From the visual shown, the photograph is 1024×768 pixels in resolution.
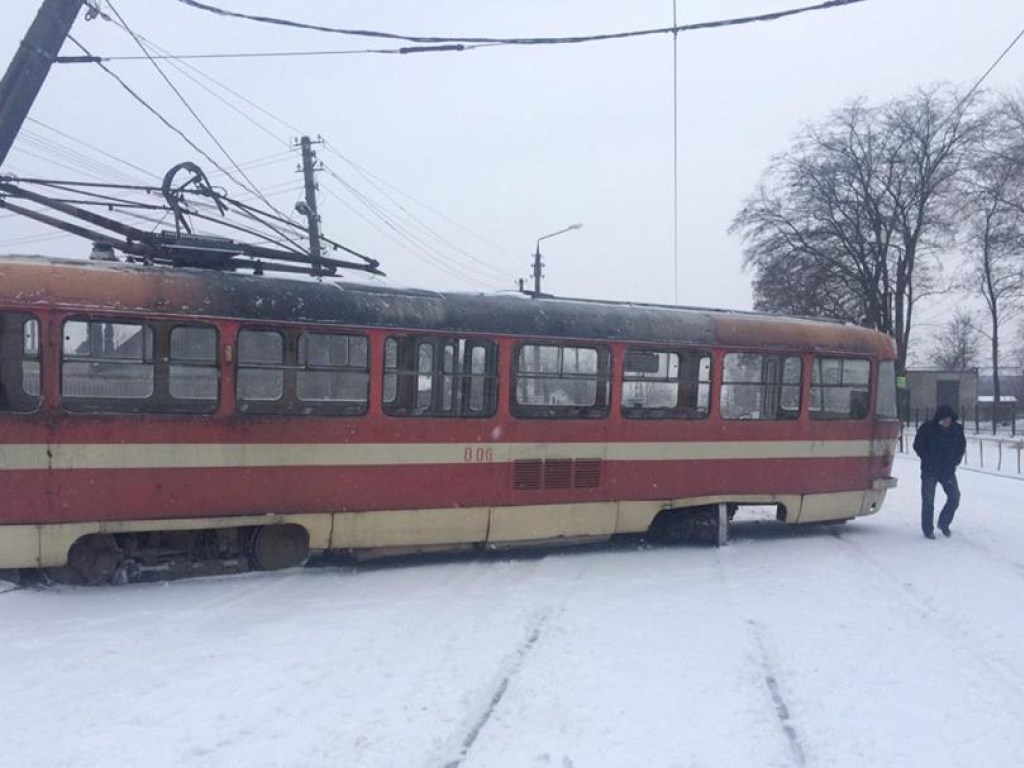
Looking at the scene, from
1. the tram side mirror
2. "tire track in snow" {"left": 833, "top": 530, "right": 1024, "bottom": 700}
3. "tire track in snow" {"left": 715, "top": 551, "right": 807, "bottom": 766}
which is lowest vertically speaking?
"tire track in snow" {"left": 715, "top": 551, "right": 807, "bottom": 766}

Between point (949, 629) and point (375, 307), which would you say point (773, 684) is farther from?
point (375, 307)

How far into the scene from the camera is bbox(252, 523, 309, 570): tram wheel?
31.4 feet

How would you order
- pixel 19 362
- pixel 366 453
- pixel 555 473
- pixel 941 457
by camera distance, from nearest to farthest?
pixel 19 362 → pixel 366 453 → pixel 555 473 → pixel 941 457

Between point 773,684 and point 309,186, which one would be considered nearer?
point 773,684

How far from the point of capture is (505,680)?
6.40 metres

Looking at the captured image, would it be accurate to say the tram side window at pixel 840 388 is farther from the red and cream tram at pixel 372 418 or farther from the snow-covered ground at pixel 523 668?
the snow-covered ground at pixel 523 668

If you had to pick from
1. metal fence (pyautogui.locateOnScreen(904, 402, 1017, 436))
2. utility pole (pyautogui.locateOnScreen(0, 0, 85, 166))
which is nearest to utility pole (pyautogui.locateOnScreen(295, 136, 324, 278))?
utility pole (pyautogui.locateOnScreen(0, 0, 85, 166))

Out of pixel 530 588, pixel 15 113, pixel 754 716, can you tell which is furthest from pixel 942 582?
pixel 15 113

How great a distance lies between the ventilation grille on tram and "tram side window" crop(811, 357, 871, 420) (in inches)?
132

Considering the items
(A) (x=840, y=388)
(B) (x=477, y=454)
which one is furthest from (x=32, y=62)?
(A) (x=840, y=388)

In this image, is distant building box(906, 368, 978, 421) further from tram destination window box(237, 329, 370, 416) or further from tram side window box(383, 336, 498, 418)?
tram destination window box(237, 329, 370, 416)

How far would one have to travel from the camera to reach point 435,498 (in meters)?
10.3

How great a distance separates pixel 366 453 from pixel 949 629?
17.8 feet

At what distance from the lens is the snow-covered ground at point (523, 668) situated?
17.3 ft
